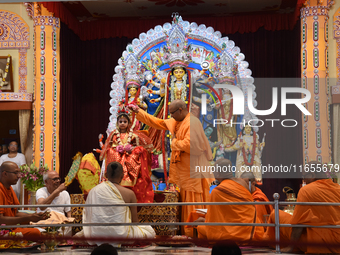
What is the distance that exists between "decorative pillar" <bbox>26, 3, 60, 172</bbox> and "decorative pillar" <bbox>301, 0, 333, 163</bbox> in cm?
461

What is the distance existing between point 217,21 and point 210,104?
216 centimetres

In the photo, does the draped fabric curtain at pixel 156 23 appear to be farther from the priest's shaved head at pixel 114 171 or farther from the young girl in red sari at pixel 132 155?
the priest's shaved head at pixel 114 171

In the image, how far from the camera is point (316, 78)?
8523 mm

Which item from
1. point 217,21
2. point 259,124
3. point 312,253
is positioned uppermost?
point 217,21

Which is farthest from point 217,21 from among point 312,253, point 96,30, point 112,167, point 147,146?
point 312,253

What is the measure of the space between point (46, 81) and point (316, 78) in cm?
498

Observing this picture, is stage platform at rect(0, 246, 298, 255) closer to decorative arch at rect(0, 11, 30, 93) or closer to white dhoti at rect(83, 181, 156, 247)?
white dhoti at rect(83, 181, 156, 247)

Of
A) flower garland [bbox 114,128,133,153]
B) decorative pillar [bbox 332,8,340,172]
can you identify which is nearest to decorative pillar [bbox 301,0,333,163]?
decorative pillar [bbox 332,8,340,172]

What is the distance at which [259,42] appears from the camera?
1024cm

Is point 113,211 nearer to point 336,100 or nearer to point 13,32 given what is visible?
point 336,100

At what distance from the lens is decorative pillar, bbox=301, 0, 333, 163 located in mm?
8453

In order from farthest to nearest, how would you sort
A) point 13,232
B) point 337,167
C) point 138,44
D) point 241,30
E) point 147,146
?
point 241,30
point 138,44
point 337,167
point 147,146
point 13,232

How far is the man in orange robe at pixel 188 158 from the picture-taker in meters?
6.09

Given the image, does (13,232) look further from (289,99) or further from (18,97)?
(289,99)
